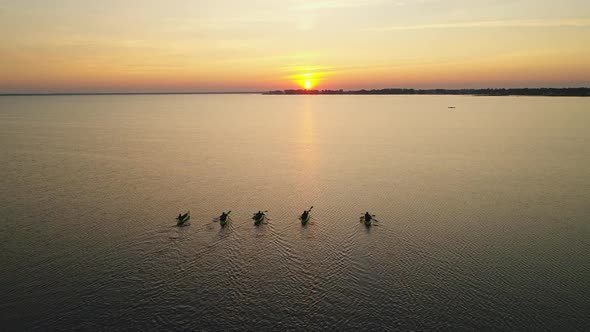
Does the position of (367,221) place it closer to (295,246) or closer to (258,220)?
(295,246)

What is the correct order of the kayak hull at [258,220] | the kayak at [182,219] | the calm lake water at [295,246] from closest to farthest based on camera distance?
the calm lake water at [295,246], the kayak at [182,219], the kayak hull at [258,220]

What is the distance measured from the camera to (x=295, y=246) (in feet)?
79.9

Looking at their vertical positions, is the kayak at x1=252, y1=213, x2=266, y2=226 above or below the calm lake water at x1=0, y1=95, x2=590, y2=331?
above

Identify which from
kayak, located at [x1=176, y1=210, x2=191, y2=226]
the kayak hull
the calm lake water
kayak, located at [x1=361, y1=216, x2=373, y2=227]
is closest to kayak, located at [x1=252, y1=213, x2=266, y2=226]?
the kayak hull

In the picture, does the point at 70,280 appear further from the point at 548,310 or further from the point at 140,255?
the point at 548,310

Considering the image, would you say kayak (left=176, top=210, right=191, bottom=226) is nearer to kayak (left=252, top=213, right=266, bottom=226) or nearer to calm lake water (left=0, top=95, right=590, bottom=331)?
calm lake water (left=0, top=95, right=590, bottom=331)

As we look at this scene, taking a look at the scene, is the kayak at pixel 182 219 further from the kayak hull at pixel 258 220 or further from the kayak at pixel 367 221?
the kayak at pixel 367 221

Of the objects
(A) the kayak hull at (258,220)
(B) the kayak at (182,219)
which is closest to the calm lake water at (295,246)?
(A) the kayak hull at (258,220)

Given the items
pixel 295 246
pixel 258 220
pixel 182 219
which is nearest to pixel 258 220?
pixel 258 220

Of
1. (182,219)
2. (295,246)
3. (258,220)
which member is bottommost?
(295,246)

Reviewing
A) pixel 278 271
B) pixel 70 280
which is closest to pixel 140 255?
pixel 70 280

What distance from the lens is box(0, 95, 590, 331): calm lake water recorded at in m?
17.4

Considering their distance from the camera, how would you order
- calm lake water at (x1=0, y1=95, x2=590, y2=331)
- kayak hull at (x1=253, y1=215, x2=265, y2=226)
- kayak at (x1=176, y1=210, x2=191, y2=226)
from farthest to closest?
1. kayak hull at (x1=253, y1=215, x2=265, y2=226)
2. kayak at (x1=176, y1=210, x2=191, y2=226)
3. calm lake water at (x1=0, y1=95, x2=590, y2=331)

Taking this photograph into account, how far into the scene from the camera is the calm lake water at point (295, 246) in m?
17.4
